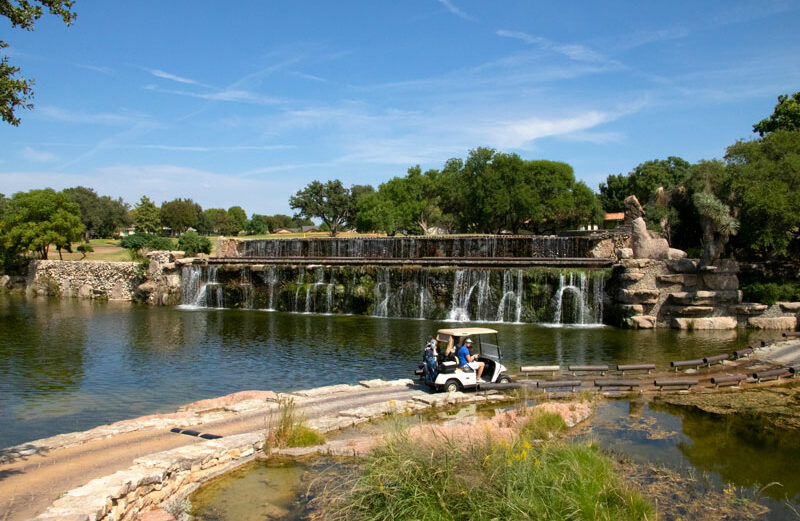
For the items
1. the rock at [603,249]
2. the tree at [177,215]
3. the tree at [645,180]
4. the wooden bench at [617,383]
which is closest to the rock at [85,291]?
the rock at [603,249]

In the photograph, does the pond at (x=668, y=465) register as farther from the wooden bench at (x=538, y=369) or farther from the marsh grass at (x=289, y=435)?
the wooden bench at (x=538, y=369)

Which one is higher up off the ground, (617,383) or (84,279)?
(84,279)

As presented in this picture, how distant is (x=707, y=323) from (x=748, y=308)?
2.51 m

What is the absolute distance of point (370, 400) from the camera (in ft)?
48.1

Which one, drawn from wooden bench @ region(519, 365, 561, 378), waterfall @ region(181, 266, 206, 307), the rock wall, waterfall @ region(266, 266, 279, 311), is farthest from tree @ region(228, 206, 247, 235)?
wooden bench @ region(519, 365, 561, 378)

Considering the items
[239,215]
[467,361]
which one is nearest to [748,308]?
[467,361]

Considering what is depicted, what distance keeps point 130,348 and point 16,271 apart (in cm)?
3799

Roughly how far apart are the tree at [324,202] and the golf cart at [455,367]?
2660 inches

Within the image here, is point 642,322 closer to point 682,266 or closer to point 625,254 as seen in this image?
point 682,266

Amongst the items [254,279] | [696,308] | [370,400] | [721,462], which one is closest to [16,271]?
[254,279]

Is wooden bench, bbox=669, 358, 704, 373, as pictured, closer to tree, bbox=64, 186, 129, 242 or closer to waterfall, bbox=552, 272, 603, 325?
waterfall, bbox=552, 272, 603, 325

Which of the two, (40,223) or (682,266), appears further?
(40,223)

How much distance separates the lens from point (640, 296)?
29.6 m

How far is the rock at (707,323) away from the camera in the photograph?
93.9 ft
